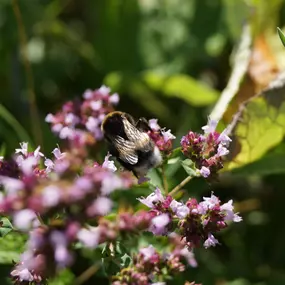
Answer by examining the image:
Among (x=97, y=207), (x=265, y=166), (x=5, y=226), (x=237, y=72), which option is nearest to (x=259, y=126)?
(x=265, y=166)

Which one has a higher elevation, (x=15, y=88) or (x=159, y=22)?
(x=159, y=22)

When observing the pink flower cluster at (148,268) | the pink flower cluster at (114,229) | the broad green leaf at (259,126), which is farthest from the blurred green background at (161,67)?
the pink flower cluster at (114,229)

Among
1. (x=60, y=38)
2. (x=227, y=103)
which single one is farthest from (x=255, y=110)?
(x=60, y=38)

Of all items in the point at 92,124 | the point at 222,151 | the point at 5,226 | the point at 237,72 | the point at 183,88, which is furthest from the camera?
the point at 183,88

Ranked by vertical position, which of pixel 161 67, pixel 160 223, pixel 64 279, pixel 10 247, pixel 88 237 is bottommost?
pixel 64 279

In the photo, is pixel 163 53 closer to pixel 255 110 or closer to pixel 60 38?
pixel 60 38

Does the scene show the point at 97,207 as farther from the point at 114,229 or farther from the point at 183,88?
the point at 183,88

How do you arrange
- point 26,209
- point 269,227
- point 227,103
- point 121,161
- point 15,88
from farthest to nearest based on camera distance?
point 15,88 < point 269,227 < point 227,103 < point 121,161 < point 26,209
